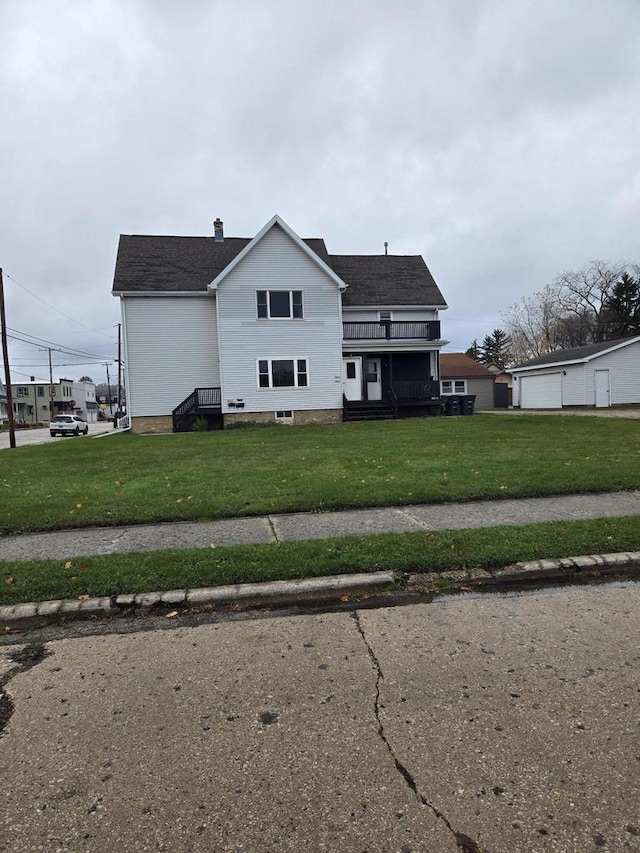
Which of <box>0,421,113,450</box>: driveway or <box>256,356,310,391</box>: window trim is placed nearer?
<box>256,356,310,391</box>: window trim

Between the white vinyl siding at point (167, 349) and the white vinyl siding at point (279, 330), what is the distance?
1.48 meters

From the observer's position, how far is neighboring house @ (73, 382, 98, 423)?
318 ft

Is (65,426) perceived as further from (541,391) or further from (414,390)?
(541,391)

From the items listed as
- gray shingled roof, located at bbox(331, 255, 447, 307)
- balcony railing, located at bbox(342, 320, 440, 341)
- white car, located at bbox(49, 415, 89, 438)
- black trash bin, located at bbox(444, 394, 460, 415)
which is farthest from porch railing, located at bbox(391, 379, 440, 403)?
white car, located at bbox(49, 415, 89, 438)

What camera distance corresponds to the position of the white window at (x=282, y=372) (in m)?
23.9

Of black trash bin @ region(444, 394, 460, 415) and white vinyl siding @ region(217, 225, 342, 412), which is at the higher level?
white vinyl siding @ region(217, 225, 342, 412)

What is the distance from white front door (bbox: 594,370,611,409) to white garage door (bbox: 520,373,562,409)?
245 cm

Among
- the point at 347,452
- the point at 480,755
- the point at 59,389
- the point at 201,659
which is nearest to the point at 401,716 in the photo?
the point at 480,755

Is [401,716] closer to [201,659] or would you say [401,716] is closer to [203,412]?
[201,659]

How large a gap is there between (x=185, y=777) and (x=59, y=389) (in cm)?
10531

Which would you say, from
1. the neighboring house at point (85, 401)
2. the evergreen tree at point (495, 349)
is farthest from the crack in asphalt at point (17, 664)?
the neighboring house at point (85, 401)

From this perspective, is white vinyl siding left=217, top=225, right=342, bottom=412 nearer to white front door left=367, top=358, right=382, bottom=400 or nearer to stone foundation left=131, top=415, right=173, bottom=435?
white front door left=367, top=358, right=382, bottom=400

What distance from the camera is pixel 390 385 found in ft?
81.2

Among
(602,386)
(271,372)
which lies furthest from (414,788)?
(602,386)
